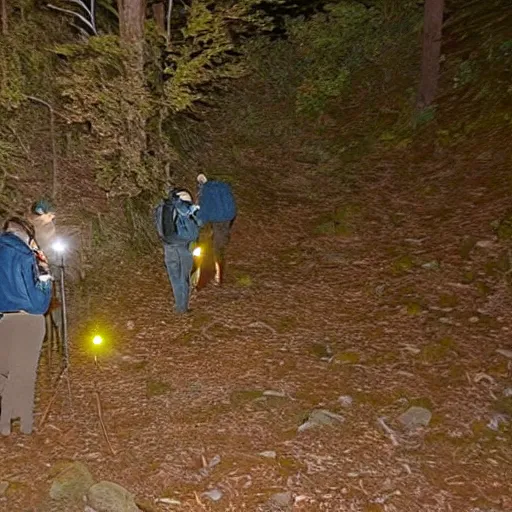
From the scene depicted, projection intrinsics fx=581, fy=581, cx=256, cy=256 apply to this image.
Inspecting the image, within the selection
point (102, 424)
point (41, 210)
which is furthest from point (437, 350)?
point (41, 210)

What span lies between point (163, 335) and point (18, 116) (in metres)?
4.44

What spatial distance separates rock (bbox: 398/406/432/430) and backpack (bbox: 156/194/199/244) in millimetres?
3454

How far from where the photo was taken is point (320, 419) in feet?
18.4

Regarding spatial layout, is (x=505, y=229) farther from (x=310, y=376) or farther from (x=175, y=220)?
(x=175, y=220)

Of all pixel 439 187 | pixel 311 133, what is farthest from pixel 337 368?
pixel 311 133

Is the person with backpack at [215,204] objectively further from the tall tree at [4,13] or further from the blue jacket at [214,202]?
the tall tree at [4,13]

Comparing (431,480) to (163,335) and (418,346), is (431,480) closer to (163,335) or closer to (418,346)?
(418,346)

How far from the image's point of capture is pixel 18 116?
9.11 meters

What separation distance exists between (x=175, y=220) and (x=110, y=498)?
3.65 meters

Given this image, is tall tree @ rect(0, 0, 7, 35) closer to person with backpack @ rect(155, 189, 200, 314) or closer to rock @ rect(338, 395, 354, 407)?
person with backpack @ rect(155, 189, 200, 314)

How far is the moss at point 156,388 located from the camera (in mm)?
6133

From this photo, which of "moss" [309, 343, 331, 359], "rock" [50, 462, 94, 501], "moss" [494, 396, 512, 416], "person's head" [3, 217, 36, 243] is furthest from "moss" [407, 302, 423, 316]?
"person's head" [3, 217, 36, 243]

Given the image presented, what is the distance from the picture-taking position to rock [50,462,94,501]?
4.66 meters

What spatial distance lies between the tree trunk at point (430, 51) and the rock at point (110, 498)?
1209cm
